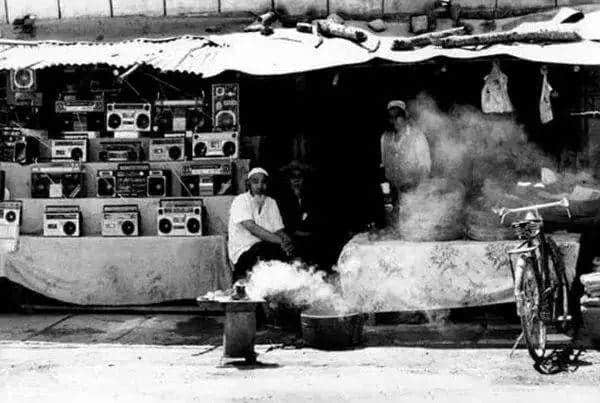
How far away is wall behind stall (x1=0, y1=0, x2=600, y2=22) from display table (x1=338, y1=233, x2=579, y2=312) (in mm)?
2988

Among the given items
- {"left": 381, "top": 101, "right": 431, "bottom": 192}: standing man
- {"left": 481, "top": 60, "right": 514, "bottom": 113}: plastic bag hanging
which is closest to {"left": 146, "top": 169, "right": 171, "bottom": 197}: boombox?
{"left": 381, "top": 101, "right": 431, "bottom": 192}: standing man

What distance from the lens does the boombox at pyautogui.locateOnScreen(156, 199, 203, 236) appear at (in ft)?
35.8

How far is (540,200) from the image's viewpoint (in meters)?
9.71

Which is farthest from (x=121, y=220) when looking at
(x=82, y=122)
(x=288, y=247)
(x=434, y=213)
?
(x=434, y=213)

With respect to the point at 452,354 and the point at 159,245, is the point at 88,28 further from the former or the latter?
the point at 452,354

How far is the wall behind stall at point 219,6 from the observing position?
11.0 meters

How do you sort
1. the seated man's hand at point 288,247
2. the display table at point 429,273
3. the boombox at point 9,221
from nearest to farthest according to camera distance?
the display table at point 429,273 → the seated man's hand at point 288,247 → the boombox at point 9,221

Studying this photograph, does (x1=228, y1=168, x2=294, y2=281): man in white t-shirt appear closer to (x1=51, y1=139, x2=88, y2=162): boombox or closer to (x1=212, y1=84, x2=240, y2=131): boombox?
(x1=212, y1=84, x2=240, y2=131): boombox

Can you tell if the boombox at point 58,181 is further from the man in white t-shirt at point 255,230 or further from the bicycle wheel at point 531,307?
the bicycle wheel at point 531,307

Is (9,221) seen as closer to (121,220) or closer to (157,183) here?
(121,220)

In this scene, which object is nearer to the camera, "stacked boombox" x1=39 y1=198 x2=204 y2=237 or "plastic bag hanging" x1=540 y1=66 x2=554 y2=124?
"plastic bag hanging" x1=540 y1=66 x2=554 y2=124

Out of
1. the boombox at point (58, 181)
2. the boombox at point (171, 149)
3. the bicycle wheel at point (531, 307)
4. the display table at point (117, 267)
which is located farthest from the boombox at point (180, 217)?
the bicycle wheel at point (531, 307)

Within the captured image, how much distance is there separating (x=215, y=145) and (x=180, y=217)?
0.95 metres

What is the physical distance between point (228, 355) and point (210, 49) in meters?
3.71
